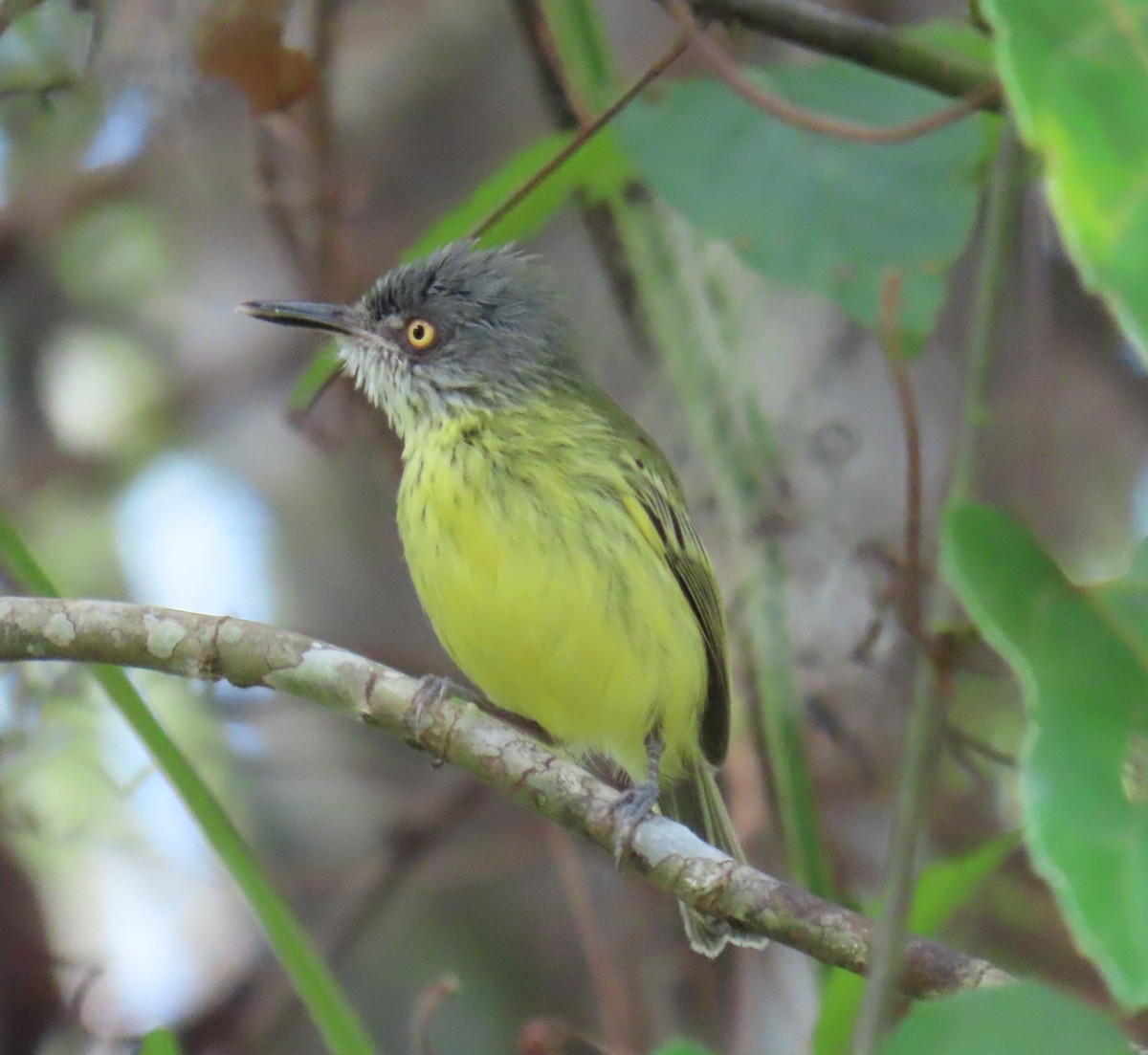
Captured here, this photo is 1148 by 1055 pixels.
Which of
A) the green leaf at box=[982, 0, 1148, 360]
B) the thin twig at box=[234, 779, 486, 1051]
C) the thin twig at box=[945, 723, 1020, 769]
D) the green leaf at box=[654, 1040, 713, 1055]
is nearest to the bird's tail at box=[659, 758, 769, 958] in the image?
the thin twig at box=[945, 723, 1020, 769]

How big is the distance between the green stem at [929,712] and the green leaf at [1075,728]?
0.12m

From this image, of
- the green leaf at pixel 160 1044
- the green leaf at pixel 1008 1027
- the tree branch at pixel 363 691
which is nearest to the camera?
the green leaf at pixel 1008 1027

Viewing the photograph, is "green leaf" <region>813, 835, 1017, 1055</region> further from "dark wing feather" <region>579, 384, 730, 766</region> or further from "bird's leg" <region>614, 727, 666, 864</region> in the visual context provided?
"dark wing feather" <region>579, 384, 730, 766</region>

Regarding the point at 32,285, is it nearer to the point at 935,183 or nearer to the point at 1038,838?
the point at 935,183

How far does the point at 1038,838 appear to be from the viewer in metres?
1.37

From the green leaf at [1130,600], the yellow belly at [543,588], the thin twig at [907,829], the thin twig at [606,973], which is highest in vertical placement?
the green leaf at [1130,600]

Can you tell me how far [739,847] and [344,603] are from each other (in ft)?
5.97

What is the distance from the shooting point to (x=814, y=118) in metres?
2.56

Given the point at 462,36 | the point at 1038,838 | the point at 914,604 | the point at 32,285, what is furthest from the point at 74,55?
the point at 1038,838

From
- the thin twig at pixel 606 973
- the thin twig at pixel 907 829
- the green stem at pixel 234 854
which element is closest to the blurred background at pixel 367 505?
the thin twig at pixel 606 973

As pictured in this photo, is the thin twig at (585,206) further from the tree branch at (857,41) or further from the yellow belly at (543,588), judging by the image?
the yellow belly at (543,588)

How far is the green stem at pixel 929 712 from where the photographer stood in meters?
1.63

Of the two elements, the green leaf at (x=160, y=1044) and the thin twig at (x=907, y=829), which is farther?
the green leaf at (x=160, y=1044)

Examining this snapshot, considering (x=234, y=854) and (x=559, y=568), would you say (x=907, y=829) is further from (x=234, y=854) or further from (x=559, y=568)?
(x=559, y=568)
